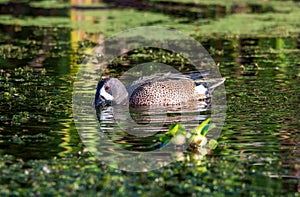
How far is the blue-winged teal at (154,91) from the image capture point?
35.0 ft

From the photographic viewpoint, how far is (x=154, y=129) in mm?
9109

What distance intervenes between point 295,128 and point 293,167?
1.60 m

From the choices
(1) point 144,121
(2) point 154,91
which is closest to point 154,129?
(1) point 144,121

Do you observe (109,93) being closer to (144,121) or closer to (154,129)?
(144,121)

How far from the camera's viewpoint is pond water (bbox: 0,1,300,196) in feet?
23.0

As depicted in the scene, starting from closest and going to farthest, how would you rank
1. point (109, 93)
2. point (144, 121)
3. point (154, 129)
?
1. point (154, 129)
2. point (144, 121)
3. point (109, 93)

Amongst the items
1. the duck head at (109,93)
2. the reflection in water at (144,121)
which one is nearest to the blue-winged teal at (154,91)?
the duck head at (109,93)

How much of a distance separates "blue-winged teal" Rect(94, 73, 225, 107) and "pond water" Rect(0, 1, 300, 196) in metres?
0.44

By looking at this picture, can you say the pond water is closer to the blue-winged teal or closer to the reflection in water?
the reflection in water

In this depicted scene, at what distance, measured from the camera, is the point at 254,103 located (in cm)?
1039

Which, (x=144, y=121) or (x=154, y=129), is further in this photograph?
(x=144, y=121)

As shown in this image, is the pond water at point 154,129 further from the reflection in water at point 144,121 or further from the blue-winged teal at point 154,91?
the blue-winged teal at point 154,91

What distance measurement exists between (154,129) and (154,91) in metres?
1.66

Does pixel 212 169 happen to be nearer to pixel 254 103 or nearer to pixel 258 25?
pixel 254 103
